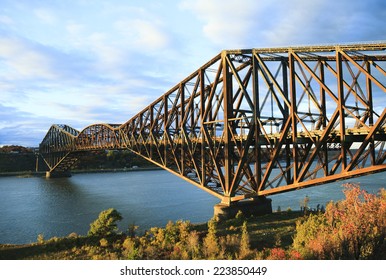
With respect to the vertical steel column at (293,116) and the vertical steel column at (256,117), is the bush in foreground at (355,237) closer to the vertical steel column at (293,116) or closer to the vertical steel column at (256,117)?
the vertical steel column at (293,116)

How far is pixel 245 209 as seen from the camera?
31.0m

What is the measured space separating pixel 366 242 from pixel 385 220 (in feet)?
6.66

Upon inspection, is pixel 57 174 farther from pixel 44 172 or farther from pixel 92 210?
pixel 92 210

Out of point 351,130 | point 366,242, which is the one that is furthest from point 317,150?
point 366,242

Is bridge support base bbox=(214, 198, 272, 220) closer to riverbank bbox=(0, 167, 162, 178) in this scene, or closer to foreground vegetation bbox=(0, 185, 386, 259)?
foreground vegetation bbox=(0, 185, 386, 259)

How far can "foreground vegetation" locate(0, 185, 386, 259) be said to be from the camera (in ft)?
47.3

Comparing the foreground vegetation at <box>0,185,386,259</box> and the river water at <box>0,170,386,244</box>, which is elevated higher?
the foreground vegetation at <box>0,185,386,259</box>

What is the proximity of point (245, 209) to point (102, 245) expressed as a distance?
1436 cm

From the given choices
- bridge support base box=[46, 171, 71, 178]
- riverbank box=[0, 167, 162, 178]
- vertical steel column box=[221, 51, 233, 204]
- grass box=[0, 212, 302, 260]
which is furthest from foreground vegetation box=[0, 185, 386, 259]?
riverbank box=[0, 167, 162, 178]

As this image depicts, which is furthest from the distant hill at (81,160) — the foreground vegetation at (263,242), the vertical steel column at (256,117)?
the foreground vegetation at (263,242)

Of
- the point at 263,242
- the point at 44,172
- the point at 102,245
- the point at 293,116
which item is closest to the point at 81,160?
the point at 44,172

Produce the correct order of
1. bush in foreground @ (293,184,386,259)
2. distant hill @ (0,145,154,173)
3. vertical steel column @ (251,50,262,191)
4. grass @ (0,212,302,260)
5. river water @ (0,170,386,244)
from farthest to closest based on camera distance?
distant hill @ (0,145,154,173) < river water @ (0,170,386,244) < vertical steel column @ (251,50,262,191) < grass @ (0,212,302,260) < bush in foreground @ (293,184,386,259)
